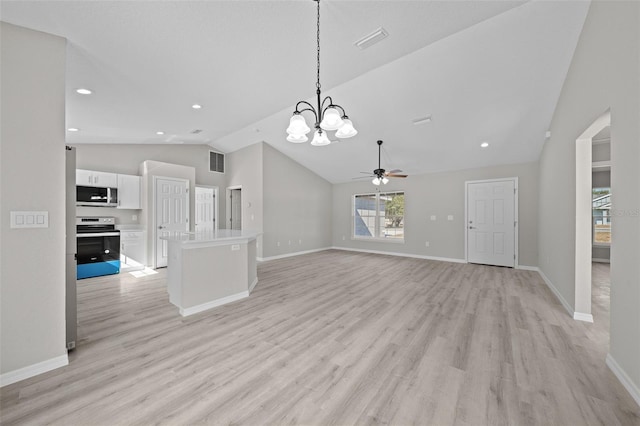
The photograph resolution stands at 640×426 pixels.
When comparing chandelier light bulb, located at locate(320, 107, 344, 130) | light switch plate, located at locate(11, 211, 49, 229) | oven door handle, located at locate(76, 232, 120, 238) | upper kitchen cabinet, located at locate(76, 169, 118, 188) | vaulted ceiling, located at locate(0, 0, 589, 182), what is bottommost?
oven door handle, located at locate(76, 232, 120, 238)

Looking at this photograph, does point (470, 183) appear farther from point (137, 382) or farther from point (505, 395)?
point (137, 382)

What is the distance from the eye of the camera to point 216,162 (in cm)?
734

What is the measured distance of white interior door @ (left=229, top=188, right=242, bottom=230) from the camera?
7698 mm

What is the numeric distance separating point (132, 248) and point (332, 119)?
546 cm

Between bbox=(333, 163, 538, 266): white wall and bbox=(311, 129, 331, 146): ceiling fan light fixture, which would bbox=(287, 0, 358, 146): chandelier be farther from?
bbox=(333, 163, 538, 266): white wall

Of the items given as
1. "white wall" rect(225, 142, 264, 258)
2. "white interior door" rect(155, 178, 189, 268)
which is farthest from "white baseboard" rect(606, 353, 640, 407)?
"white interior door" rect(155, 178, 189, 268)

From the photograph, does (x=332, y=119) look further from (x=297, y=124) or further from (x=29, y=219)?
(x=29, y=219)

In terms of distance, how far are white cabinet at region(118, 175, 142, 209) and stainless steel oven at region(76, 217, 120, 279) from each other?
0.53 metres

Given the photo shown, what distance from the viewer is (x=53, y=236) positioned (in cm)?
202

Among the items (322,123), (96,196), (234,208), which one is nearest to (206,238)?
(322,123)

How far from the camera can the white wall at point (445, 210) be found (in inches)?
220

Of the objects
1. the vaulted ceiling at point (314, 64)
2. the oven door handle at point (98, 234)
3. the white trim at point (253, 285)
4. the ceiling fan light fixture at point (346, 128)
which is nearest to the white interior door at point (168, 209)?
the oven door handle at point (98, 234)

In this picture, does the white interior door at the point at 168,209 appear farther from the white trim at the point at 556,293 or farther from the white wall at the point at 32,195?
the white trim at the point at 556,293

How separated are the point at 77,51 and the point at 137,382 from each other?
10.0 feet
